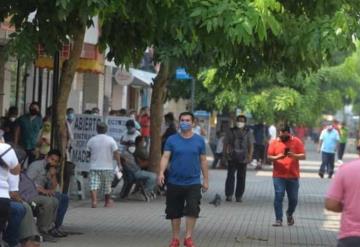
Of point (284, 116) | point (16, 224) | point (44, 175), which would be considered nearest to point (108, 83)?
point (284, 116)

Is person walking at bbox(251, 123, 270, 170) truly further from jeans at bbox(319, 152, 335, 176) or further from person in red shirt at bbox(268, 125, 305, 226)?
person in red shirt at bbox(268, 125, 305, 226)

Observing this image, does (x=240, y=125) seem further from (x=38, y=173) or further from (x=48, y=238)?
(x=38, y=173)

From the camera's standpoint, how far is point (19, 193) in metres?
10.8

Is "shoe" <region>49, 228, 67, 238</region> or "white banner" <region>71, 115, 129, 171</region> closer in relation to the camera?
"shoe" <region>49, 228, 67, 238</region>

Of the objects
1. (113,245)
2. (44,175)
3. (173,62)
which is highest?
(173,62)

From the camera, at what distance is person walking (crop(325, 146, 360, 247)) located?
6.94 m

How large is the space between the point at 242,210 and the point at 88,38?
4.44 meters

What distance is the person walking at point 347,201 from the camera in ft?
22.8

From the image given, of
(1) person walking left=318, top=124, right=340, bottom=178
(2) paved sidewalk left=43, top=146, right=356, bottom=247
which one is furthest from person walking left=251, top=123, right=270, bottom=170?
(2) paved sidewalk left=43, top=146, right=356, bottom=247

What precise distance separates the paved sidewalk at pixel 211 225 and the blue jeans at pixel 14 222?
1.89 meters

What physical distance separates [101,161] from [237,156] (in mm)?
3631

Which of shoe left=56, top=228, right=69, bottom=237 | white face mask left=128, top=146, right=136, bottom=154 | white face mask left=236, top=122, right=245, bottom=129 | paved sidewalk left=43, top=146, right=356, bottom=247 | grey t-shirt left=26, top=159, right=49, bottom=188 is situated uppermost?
white face mask left=236, top=122, right=245, bottom=129

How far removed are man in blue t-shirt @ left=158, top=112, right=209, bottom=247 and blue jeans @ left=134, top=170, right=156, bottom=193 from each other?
6737 millimetres

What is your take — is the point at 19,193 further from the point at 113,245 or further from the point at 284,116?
the point at 284,116
